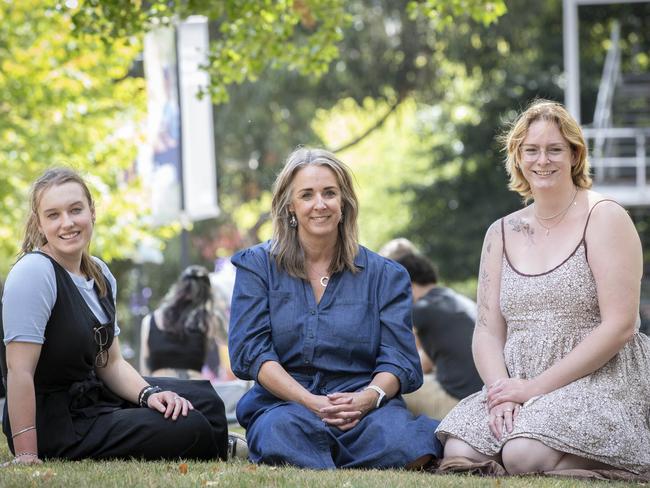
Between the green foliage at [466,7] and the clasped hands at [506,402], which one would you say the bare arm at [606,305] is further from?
the green foliage at [466,7]

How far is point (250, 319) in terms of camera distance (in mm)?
5660

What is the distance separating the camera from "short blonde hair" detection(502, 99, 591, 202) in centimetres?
556

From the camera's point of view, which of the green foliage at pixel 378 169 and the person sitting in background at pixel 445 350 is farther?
the green foliage at pixel 378 169

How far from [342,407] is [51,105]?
11.8m

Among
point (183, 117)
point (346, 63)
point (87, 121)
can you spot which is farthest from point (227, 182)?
point (183, 117)

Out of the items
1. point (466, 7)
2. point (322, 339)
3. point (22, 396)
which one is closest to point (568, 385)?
point (322, 339)

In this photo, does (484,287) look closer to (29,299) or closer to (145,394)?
(145,394)

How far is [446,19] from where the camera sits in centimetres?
995

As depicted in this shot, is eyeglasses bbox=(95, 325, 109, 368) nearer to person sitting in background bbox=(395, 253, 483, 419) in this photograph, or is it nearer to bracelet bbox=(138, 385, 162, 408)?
bracelet bbox=(138, 385, 162, 408)

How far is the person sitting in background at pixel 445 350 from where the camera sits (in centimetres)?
772

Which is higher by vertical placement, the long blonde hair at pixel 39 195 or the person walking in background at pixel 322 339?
the long blonde hair at pixel 39 195

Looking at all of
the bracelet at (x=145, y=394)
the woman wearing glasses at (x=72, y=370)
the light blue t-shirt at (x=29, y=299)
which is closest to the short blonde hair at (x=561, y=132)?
the woman wearing glasses at (x=72, y=370)

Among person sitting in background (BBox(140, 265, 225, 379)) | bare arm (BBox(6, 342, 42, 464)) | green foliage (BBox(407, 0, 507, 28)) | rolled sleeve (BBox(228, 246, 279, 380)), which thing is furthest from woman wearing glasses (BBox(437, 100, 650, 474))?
green foliage (BBox(407, 0, 507, 28))

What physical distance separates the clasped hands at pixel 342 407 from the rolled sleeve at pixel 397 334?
0.22m
